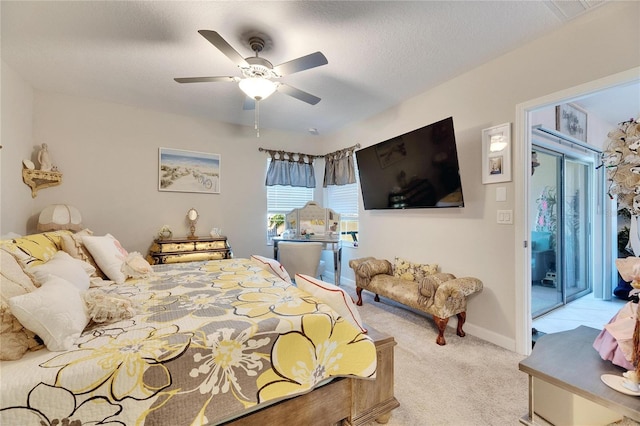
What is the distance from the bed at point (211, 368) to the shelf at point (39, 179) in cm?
244

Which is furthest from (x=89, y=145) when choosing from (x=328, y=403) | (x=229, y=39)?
(x=328, y=403)

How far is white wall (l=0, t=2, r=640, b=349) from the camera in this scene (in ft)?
7.12

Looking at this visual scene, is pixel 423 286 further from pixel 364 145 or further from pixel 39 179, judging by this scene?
pixel 39 179

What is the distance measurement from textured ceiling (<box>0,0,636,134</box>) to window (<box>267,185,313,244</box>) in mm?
1907

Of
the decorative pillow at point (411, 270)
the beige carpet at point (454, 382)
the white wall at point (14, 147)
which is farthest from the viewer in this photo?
the decorative pillow at point (411, 270)

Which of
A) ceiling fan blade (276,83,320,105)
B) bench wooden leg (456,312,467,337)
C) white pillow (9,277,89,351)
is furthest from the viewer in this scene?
bench wooden leg (456,312,467,337)

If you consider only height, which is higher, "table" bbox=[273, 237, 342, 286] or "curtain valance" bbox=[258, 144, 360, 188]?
"curtain valance" bbox=[258, 144, 360, 188]

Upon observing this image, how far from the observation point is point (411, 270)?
3.24m

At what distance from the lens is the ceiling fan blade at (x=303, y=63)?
1876mm

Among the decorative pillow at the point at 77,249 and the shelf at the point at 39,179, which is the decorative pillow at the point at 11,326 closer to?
the decorative pillow at the point at 77,249

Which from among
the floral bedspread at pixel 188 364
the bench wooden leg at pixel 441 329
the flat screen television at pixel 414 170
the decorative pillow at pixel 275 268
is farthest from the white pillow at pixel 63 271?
the flat screen television at pixel 414 170

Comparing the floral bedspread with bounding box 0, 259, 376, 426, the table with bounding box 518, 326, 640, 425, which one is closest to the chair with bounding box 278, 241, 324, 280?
the floral bedspread with bounding box 0, 259, 376, 426

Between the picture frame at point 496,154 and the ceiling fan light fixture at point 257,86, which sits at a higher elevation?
the ceiling fan light fixture at point 257,86

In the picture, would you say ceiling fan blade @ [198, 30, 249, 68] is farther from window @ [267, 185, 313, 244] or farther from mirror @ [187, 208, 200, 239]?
window @ [267, 185, 313, 244]
